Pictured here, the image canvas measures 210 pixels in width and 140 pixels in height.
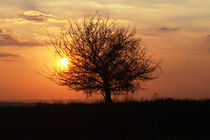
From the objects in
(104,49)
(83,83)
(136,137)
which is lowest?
(136,137)

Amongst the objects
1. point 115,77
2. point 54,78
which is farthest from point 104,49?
point 54,78

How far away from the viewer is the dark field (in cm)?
1207

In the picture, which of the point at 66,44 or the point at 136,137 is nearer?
the point at 136,137

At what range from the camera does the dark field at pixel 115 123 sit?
12070 millimetres

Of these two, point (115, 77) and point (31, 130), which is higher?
point (115, 77)

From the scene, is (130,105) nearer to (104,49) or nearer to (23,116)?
(23,116)

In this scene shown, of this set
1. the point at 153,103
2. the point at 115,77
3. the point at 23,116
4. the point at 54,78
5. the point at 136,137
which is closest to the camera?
the point at 136,137

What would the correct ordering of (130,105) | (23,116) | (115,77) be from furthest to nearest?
(115,77) < (130,105) < (23,116)

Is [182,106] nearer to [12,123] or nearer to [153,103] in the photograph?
[153,103]

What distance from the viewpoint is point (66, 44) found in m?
25.0

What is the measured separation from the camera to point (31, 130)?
41.9 ft

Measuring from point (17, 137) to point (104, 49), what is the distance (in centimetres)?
1394

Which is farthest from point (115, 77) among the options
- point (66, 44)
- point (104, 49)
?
point (66, 44)

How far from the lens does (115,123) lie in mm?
13672
